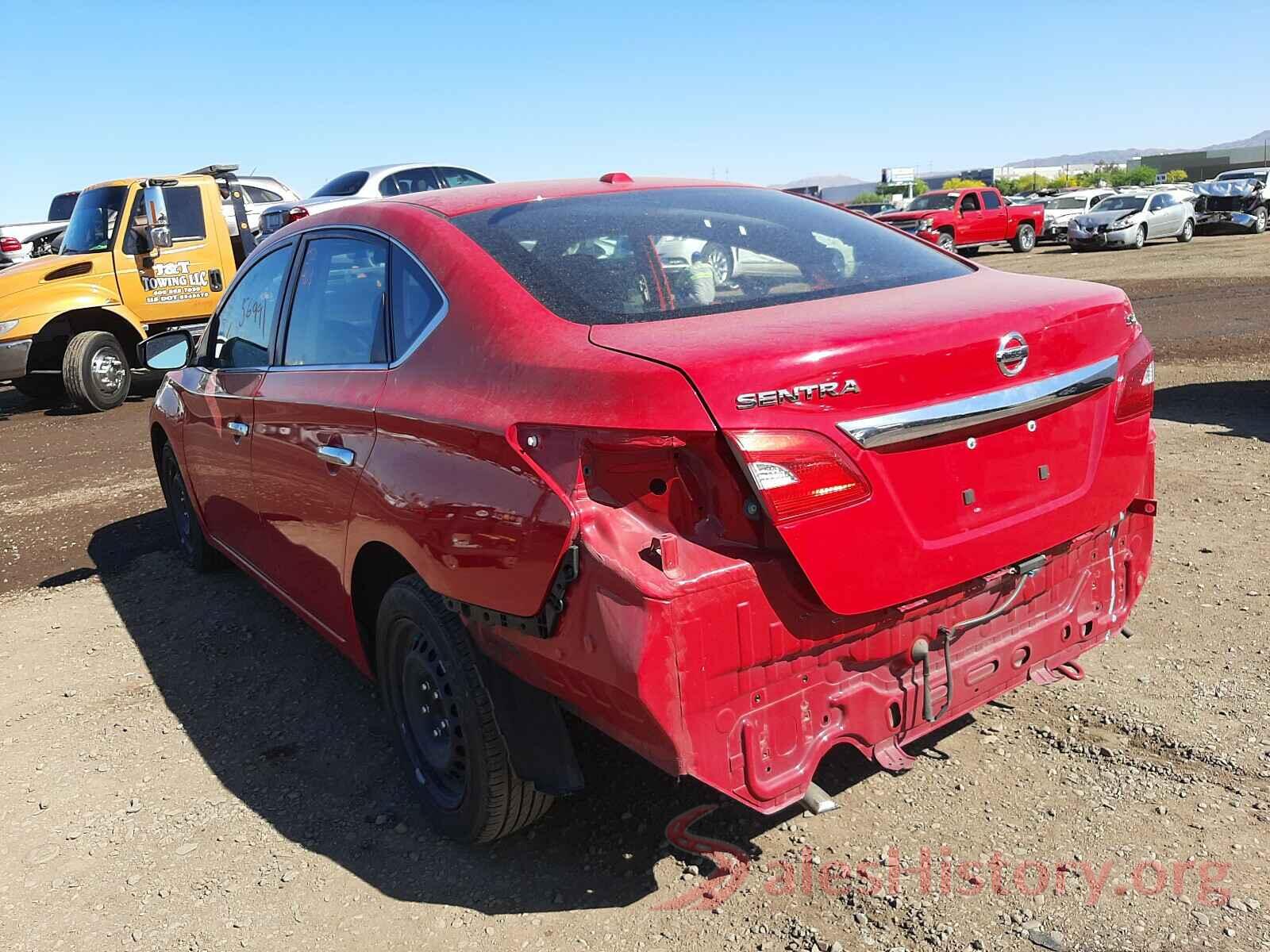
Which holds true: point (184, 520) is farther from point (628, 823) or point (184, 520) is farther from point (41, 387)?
point (41, 387)

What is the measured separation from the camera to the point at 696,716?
221cm

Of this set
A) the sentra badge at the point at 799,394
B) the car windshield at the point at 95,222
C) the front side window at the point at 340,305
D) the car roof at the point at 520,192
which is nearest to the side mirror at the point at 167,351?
the front side window at the point at 340,305

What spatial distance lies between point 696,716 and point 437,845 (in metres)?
1.23

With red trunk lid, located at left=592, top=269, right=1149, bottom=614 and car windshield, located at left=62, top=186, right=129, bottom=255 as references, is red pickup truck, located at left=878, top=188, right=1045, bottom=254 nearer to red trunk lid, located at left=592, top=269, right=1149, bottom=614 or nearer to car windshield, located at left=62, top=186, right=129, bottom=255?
car windshield, located at left=62, top=186, right=129, bottom=255

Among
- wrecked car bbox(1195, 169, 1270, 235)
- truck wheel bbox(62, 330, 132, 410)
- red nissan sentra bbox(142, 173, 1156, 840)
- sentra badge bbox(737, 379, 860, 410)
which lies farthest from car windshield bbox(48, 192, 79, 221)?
wrecked car bbox(1195, 169, 1270, 235)

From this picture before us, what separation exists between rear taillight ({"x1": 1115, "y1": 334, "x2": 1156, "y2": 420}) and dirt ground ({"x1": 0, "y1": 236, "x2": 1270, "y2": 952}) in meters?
1.07

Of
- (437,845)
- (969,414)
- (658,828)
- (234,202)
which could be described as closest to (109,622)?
(437,845)

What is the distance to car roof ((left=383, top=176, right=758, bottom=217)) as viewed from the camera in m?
3.22

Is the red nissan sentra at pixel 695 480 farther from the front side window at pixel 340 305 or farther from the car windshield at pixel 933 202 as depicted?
the car windshield at pixel 933 202

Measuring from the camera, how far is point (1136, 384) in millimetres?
2832

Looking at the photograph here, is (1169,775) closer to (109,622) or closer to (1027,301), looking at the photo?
(1027,301)

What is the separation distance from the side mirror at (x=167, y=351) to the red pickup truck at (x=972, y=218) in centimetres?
2278

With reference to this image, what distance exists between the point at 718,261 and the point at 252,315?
216 centimetres

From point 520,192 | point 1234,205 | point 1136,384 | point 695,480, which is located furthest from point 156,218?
point 1234,205
